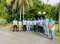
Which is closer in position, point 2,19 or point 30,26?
point 30,26

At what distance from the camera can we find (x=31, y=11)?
5566cm

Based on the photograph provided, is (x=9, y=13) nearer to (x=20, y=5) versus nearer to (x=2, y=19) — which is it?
(x=2, y=19)

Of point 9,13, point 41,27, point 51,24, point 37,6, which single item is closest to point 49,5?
point 37,6

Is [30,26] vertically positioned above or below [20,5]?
below

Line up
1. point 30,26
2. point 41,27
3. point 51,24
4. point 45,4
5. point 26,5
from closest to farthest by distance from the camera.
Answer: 1. point 51,24
2. point 41,27
3. point 30,26
4. point 26,5
5. point 45,4

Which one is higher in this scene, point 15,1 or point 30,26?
point 15,1

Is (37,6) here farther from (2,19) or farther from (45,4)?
(2,19)

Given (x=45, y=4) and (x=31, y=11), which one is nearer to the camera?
(x=31, y=11)

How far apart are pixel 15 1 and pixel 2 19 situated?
41.0ft

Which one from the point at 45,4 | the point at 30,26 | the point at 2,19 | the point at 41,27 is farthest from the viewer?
the point at 45,4

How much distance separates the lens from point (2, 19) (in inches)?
2151

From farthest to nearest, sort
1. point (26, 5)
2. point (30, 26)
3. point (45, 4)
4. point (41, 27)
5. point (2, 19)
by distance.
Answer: point (45, 4) < point (2, 19) < point (26, 5) < point (30, 26) < point (41, 27)

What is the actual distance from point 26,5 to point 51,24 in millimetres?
22198

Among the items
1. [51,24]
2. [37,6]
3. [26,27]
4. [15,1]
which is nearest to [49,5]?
[37,6]
